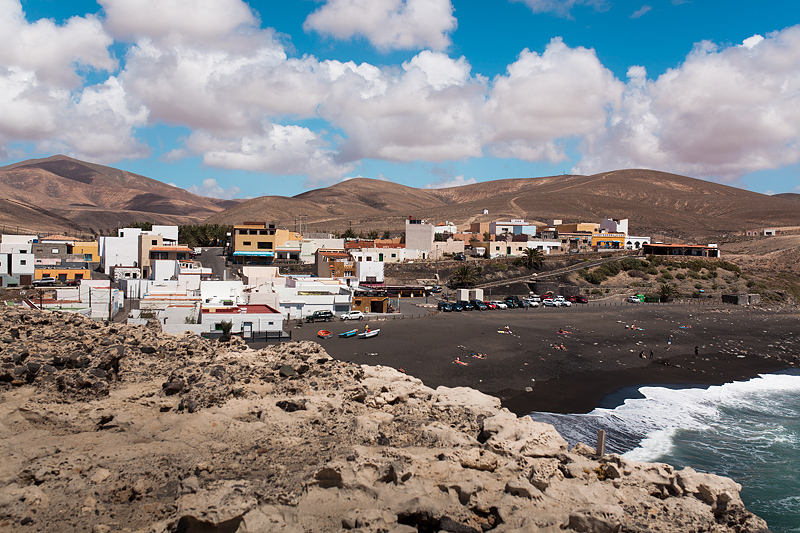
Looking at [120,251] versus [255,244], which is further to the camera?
[255,244]

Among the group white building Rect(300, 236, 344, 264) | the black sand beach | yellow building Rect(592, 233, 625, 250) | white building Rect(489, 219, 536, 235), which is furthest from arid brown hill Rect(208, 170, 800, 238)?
the black sand beach

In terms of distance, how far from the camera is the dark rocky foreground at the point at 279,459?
6.34 m

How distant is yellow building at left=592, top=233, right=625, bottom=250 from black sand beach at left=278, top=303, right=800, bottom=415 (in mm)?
37578

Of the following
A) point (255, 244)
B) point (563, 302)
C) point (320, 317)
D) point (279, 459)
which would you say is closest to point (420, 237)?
point (255, 244)

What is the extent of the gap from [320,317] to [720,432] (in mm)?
25516

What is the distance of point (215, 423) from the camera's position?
8.88 meters

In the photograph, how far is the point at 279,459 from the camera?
7.95 m

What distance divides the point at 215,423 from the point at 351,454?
277 cm

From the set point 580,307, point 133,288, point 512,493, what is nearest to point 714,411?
point 512,493

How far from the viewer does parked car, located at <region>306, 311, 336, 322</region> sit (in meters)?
36.6

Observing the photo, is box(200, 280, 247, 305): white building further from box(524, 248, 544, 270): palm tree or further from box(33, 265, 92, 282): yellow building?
box(524, 248, 544, 270): palm tree

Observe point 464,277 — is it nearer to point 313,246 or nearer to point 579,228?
point 313,246

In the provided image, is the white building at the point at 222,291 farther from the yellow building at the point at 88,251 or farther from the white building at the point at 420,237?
the white building at the point at 420,237

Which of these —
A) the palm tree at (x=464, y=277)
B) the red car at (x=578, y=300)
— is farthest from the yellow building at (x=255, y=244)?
the red car at (x=578, y=300)
